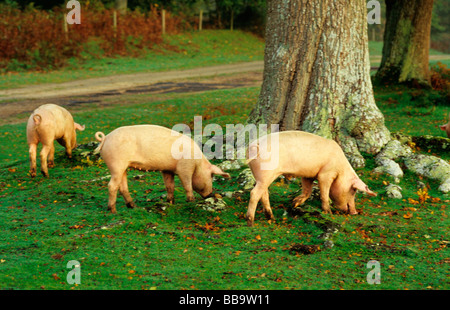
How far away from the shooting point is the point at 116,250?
22.2ft

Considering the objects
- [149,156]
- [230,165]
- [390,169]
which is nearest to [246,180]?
[230,165]

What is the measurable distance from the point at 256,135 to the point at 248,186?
1762mm

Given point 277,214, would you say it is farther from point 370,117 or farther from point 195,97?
point 195,97

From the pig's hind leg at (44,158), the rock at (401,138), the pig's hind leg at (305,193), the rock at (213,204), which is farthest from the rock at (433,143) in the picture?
the pig's hind leg at (44,158)

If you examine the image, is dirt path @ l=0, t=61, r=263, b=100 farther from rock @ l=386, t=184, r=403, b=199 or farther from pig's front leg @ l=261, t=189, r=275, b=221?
rock @ l=386, t=184, r=403, b=199

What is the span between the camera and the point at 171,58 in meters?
32.0

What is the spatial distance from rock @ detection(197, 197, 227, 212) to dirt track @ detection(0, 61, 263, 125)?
1123 cm

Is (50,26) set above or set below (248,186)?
above

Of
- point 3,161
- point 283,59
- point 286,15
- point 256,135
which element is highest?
point 286,15

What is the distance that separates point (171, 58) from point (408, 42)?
16133mm

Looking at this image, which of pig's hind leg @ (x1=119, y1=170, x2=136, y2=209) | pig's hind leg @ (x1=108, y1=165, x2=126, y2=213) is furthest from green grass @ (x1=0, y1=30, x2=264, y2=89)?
pig's hind leg @ (x1=108, y1=165, x2=126, y2=213)

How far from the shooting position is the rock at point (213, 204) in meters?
8.23

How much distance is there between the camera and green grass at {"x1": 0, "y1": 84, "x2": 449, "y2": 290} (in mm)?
6031

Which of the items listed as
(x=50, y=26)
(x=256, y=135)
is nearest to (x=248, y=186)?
(x=256, y=135)
